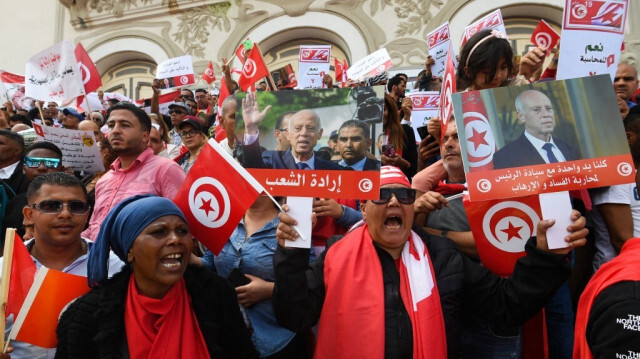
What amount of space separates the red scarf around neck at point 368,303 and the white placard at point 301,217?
0.99 ft

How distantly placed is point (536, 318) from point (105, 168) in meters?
4.26

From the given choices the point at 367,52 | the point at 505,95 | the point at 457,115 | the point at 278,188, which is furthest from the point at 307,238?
the point at 367,52

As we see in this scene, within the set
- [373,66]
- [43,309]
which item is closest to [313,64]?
[373,66]

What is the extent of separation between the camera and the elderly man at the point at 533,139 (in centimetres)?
203

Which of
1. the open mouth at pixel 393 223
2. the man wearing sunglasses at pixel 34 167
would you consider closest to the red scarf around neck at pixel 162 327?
the open mouth at pixel 393 223

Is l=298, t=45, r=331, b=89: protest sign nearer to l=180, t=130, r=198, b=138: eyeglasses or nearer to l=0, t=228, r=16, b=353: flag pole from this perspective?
l=180, t=130, r=198, b=138: eyeglasses

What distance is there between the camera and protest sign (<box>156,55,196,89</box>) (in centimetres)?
894

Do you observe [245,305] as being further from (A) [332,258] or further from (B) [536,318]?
(B) [536,318]

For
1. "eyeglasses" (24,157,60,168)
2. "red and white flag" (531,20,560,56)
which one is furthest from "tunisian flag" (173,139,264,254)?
"red and white flag" (531,20,560,56)

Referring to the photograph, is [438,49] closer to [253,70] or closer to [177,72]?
[253,70]

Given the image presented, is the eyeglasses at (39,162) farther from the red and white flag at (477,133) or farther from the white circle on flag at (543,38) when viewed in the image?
the white circle on flag at (543,38)

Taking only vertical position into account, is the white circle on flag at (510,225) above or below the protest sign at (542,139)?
below

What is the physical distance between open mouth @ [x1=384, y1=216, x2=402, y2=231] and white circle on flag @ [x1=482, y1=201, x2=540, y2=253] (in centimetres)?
37

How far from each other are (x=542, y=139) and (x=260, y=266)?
4.99ft
